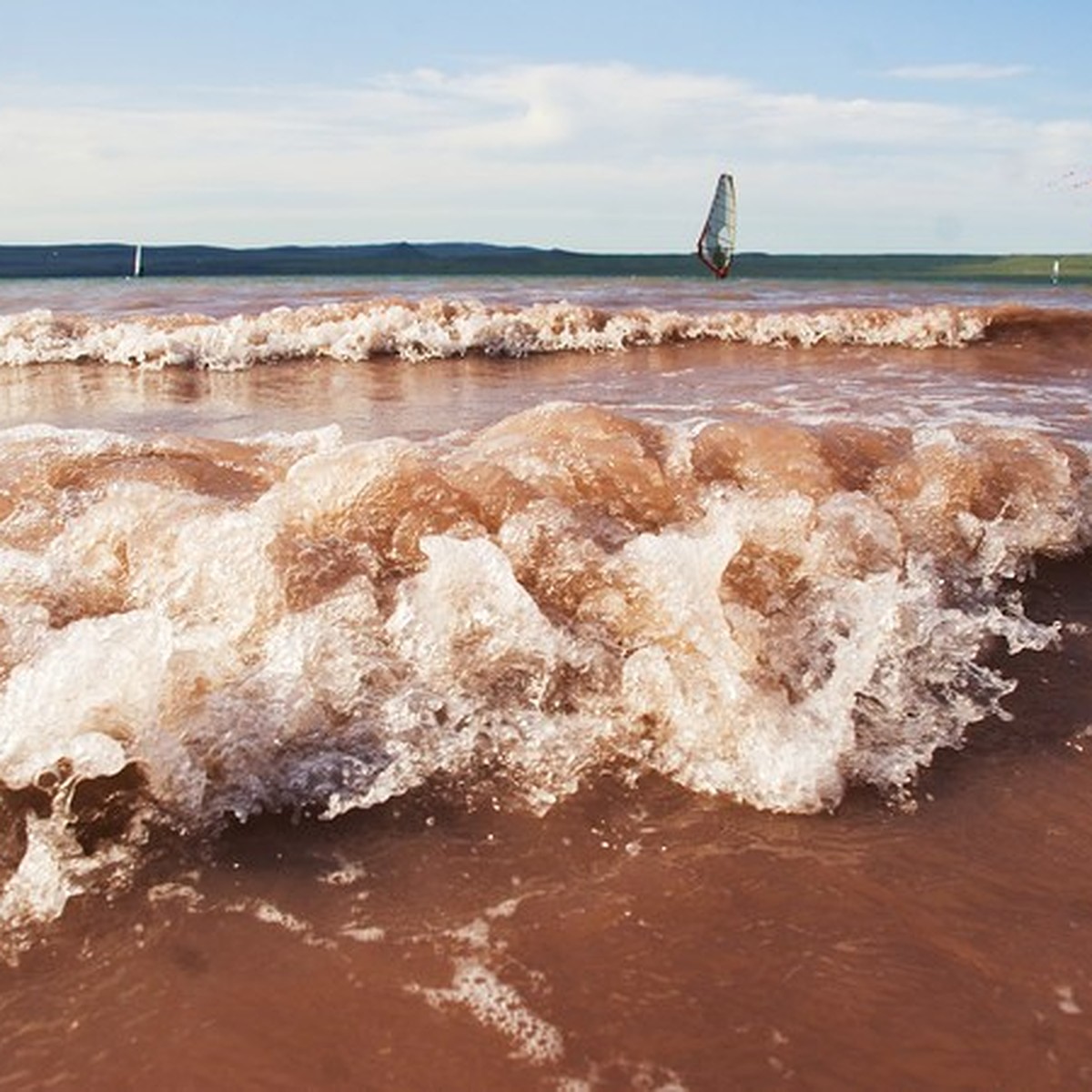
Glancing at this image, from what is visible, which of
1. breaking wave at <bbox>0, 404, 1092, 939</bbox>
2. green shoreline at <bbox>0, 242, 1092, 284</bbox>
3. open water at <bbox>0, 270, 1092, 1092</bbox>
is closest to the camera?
open water at <bbox>0, 270, 1092, 1092</bbox>

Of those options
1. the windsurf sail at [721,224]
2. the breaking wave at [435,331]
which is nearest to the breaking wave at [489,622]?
the breaking wave at [435,331]

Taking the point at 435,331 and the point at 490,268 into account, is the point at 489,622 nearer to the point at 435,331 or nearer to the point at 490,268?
the point at 435,331

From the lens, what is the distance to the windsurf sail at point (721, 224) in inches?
516

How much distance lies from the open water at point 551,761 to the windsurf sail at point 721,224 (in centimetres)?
944

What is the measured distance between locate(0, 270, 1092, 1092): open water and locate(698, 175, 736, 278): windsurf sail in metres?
9.44

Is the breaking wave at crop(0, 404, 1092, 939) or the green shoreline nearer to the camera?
the breaking wave at crop(0, 404, 1092, 939)

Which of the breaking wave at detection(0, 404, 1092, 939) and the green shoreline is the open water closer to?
the breaking wave at detection(0, 404, 1092, 939)

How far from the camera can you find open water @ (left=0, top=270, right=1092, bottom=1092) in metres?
1.58

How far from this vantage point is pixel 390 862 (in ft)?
6.49

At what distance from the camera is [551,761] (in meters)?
2.29

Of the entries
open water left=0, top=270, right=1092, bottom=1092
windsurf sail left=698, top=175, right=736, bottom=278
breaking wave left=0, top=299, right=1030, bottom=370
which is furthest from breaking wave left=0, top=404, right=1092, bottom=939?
windsurf sail left=698, top=175, right=736, bottom=278

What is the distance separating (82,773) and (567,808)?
2.99 ft

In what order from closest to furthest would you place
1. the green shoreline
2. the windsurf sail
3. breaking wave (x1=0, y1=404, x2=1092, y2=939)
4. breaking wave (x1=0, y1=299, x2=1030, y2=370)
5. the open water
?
1. the open water
2. breaking wave (x1=0, y1=404, x2=1092, y2=939)
3. breaking wave (x1=0, y1=299, x2=1030, y2=370)
4. the windsurf sail
5. the green shoreline

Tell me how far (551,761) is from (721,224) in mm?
12023
